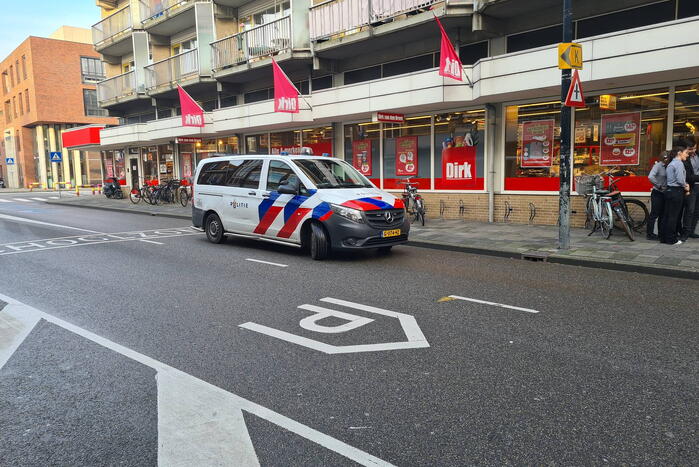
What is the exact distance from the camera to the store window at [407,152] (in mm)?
15430

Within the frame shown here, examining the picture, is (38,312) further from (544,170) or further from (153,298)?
(544,170)

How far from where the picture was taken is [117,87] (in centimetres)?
2881

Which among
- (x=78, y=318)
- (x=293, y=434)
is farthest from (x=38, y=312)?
(x=293, y=434)

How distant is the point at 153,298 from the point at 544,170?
10.4m

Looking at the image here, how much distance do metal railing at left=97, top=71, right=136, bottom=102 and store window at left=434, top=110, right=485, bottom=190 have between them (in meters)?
19.5

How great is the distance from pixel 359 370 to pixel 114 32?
31039 millimetres

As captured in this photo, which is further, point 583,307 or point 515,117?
point 515,117

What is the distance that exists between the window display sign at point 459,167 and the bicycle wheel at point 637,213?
426 centimetres

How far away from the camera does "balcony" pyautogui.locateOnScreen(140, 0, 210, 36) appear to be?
74.5 ft

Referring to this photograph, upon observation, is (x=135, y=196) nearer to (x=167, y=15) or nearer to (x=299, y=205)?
(x=167, y=15)

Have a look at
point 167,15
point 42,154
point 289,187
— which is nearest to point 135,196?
point 167,15

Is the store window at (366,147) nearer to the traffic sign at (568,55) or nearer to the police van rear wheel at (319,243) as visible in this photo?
the police van rear wheel at (319,243)

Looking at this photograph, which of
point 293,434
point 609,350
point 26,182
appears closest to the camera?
point 293,434

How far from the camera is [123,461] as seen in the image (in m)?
2.82
